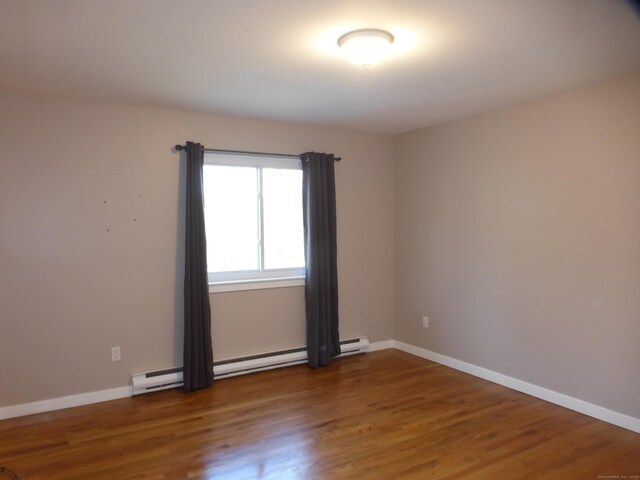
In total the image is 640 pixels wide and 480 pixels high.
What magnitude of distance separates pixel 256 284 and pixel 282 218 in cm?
71

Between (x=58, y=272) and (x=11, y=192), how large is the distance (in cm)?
67

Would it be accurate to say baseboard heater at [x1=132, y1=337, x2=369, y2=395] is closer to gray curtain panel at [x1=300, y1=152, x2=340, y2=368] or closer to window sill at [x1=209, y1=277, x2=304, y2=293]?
gray curtain panel at [x1=300, y1=152, x2=340, y2=368]

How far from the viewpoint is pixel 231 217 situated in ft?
13.3

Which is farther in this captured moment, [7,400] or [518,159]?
[518,159]

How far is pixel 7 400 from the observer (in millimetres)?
3168

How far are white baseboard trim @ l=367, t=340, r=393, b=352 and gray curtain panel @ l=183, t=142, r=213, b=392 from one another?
6.08 ft

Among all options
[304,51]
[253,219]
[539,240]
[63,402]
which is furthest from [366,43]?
[63,402]

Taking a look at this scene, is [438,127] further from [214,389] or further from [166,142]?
[214,389]

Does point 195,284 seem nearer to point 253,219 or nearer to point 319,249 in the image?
point 253,219

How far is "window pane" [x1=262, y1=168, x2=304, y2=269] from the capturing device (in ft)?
13.8

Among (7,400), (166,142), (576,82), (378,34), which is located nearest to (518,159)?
(576,82)

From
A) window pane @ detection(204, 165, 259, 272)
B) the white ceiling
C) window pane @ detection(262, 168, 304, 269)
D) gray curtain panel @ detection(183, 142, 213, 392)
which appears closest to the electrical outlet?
gray curtain panel @ detection(183, 142, 213, 392)

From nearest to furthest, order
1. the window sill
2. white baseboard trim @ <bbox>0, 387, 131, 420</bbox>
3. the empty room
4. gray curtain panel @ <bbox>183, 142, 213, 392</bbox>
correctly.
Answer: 1. the empty room
2. white baseboard trim @ <bbox>0, 387, 131, 420</bbox>
3. gray curtain panel @ <bbox>183, 142, 213, 392</bbox>
4. the window sill

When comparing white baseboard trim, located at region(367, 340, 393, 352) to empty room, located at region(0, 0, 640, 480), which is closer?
empty room, located at region(0, 0, 640, 480)
